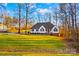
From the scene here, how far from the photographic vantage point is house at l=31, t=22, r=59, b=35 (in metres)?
1.83

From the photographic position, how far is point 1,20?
184 centimetres

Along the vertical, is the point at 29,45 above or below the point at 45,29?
below

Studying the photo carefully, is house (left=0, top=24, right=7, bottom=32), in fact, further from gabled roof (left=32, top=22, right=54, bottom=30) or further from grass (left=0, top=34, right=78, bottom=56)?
gabled roof (left=32, top=22, right=54, bottom=30)

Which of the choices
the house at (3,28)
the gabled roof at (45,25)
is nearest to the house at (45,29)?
the gabled roof at (45,25)

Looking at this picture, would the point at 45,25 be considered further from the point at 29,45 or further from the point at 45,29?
the point at 29,45

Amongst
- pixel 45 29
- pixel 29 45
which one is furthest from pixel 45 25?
pixel 29 45

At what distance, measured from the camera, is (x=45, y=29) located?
1.84 meters

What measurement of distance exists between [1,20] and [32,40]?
10.7 inches

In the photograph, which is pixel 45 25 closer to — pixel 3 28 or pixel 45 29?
pixel 45 29

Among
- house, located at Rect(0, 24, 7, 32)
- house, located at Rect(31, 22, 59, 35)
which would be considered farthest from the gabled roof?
house, located at Rect(0, 24, 7, 32)

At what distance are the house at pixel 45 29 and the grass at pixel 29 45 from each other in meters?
0.04

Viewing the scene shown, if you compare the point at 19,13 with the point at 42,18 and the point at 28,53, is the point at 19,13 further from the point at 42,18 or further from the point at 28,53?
the point at 28,53

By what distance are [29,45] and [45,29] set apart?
0.55 feet

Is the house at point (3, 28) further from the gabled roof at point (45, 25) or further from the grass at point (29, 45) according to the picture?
the gabled roof at point (45, 25)
